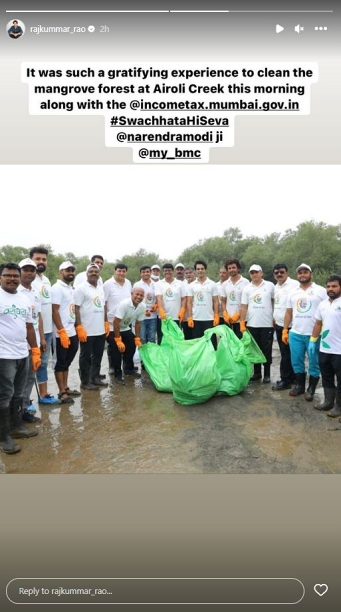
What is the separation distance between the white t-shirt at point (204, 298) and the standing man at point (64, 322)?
5.93ft

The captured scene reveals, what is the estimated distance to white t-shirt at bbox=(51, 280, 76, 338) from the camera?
12.3ft

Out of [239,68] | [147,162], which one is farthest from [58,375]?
[239,68]

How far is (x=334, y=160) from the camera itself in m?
1.68

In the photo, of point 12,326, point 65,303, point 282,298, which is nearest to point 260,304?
point 282,298

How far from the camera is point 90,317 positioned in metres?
4.06

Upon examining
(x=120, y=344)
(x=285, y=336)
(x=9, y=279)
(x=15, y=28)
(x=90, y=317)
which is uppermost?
(x=15, y=28)

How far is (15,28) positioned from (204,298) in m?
3.68

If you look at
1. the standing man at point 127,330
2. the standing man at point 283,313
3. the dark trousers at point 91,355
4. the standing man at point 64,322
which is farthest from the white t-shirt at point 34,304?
the standing man at point 283,313

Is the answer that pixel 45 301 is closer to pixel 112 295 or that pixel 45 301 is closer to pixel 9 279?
pixel 9 279

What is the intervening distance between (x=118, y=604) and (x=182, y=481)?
0.54 metres

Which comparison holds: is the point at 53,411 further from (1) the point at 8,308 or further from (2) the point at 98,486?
(2) the point at 98,486

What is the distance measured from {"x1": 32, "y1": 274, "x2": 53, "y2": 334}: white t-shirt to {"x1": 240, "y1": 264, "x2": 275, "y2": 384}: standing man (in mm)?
2446

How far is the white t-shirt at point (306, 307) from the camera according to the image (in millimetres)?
3797

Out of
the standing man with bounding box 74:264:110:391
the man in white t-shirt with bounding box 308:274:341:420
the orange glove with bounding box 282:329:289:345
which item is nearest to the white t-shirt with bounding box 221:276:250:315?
the orange glove with bounding box 282:329:289:345
